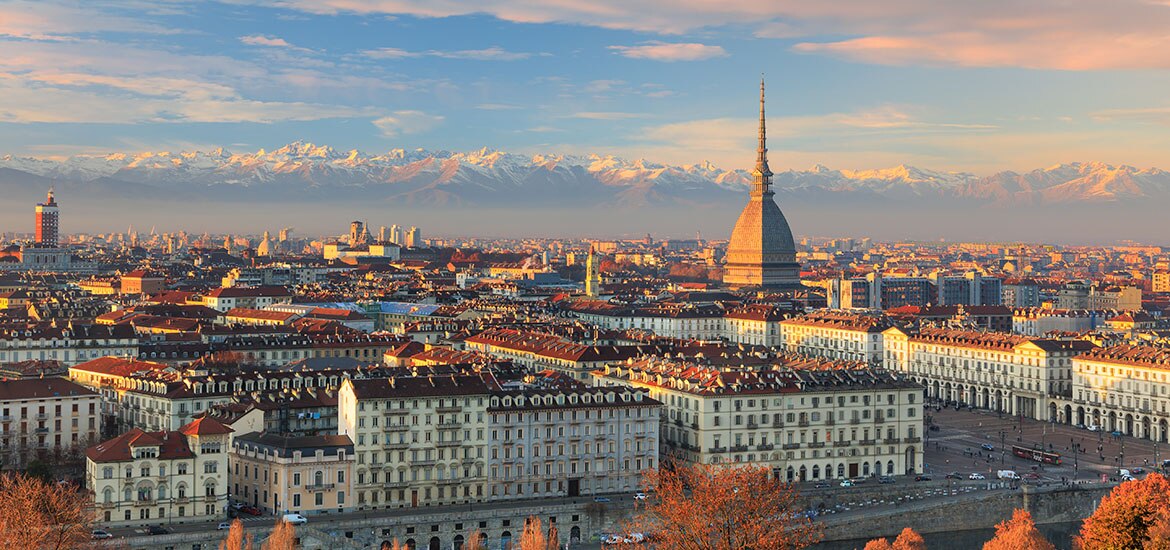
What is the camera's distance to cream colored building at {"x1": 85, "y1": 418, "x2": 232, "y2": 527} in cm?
5991

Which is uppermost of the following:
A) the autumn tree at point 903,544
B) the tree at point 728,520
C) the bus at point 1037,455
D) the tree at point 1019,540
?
the tree at point 728,520

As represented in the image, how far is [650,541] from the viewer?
48562mm

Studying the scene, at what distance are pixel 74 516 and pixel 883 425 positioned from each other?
3811 cm

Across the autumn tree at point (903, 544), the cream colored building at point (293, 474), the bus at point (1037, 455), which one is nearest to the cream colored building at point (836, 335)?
the bus at point (1037, 455)

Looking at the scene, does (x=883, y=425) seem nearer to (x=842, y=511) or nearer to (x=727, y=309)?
(x=842, y=511)

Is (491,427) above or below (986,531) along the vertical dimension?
above

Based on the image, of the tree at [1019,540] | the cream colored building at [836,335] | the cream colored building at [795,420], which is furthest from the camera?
the cream colored building at [836,335]

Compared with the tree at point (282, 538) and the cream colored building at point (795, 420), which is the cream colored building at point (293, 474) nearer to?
the tree at point (282, 538)

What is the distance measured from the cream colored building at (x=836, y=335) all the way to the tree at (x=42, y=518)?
7219 cm

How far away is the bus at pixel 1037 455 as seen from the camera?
80812 millimetres

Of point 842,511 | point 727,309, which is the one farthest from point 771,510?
point 727,309

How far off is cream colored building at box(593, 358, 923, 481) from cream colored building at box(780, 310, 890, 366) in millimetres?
39814

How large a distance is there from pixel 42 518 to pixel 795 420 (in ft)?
113

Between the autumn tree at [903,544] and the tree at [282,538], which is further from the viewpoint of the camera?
the tree at [282,538]
